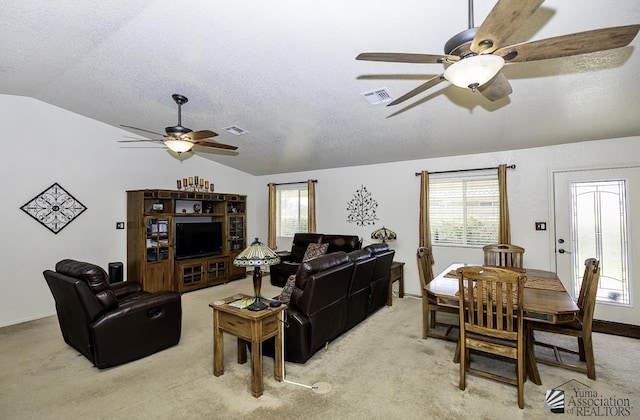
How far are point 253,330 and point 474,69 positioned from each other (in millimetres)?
2357

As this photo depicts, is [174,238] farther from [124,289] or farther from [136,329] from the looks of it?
[136,329]

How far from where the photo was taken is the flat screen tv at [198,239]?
5559 millimetres

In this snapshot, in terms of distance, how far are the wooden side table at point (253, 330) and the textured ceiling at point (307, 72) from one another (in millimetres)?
2352

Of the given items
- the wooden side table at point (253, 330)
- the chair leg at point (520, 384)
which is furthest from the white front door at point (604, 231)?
the wooden side table at point (253, 330)

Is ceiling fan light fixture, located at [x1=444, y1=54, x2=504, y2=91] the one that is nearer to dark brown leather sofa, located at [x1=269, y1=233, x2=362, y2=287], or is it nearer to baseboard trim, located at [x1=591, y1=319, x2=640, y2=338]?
baseboard trim, located at [x1=591, y1=319, x2=640, y2=338]

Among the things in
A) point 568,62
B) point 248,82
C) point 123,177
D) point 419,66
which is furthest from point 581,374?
point 123,177

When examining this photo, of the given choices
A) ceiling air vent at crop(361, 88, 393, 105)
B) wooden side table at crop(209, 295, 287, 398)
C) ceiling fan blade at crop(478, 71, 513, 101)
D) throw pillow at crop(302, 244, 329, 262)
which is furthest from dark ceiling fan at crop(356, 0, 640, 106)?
throw pillow at crop(302, 244, 329, 262)

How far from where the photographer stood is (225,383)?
2594 mm

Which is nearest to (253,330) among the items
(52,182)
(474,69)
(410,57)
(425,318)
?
(425,318)

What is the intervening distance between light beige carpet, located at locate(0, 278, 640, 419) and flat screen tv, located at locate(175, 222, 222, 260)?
2.34 m

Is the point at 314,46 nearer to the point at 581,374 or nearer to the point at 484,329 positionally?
the point at 484,329

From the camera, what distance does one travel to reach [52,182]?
4402mm

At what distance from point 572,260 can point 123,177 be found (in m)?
7.15

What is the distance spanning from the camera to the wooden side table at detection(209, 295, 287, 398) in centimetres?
239
